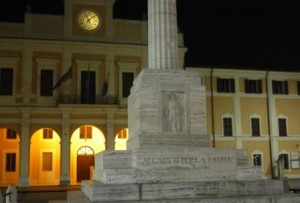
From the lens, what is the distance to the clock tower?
32281 millimetres

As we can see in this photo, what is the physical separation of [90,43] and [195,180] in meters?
23.1

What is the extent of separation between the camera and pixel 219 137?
3356cm

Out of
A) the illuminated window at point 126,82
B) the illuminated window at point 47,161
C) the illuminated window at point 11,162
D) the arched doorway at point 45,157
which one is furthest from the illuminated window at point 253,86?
the illuminated window at point 11,162

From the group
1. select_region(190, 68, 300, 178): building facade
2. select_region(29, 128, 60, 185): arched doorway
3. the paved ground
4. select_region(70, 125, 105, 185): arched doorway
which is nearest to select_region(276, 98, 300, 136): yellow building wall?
select_region(190, 68, 300, 178): building facade

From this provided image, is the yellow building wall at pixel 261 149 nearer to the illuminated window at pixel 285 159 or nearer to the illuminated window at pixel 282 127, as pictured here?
the illuminated window at pixel 285 159

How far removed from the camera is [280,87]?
1389 inches

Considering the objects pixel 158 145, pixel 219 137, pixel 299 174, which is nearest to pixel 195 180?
pixel 158 145

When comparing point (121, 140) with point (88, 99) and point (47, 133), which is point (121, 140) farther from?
point (47, 133)

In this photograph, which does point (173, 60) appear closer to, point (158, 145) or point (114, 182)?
point (158, 145)

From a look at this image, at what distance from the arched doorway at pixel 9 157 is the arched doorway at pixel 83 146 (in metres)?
4.04

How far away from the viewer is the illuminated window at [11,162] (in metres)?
32.5

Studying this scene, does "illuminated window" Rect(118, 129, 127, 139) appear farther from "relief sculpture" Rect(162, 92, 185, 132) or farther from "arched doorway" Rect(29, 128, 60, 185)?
"relief sculpture" Rect(162, 92, 185, 132)

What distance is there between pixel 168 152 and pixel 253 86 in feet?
84.7

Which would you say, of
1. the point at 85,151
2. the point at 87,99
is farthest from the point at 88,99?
the point at 85,151
